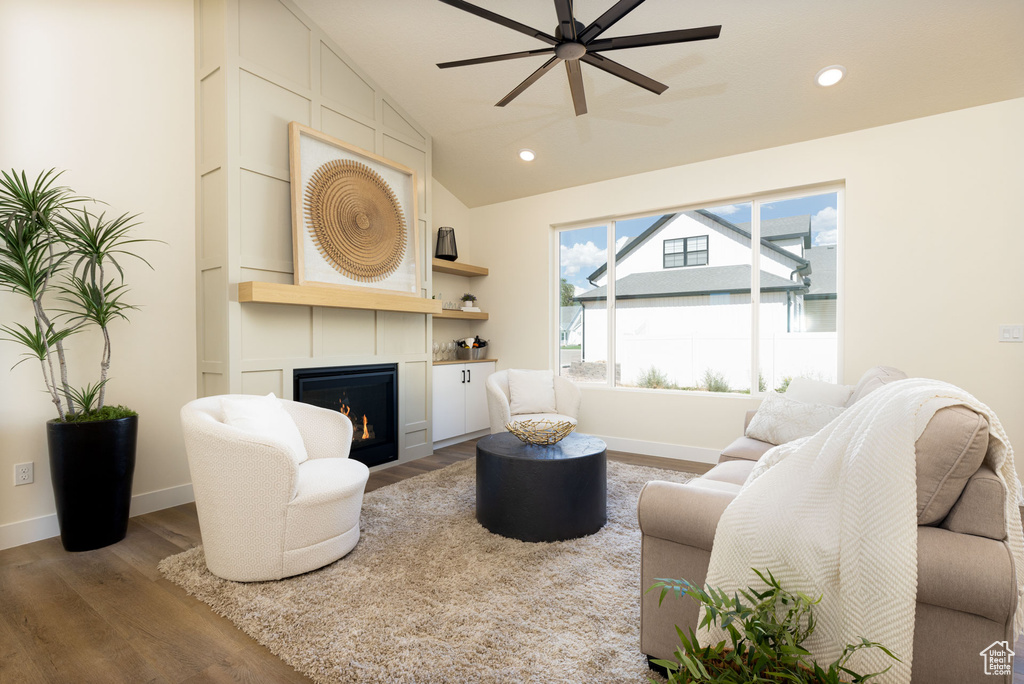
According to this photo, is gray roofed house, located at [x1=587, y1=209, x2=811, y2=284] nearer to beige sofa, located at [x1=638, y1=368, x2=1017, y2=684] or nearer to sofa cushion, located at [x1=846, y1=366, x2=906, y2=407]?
sofa cushion, located at [x1=846, y1=366, x2=906, y2=407]

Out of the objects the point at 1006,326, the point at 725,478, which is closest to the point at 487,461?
the point at 725,478

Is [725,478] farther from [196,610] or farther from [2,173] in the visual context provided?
[2,173]

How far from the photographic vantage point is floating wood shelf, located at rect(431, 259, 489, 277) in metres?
4.82

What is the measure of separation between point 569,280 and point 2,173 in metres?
4.15

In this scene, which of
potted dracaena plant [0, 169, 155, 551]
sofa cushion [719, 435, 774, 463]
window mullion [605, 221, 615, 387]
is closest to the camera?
potted dracaena plant [0, 169, 155, 551]

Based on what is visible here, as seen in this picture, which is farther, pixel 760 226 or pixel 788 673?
pixel 760 226

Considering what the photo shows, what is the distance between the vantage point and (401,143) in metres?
4.24

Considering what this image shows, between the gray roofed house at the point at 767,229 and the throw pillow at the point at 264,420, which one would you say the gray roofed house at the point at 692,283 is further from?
the throw pillow at the point at 264,420

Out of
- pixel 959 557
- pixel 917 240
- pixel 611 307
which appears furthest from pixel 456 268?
pixel 959 557

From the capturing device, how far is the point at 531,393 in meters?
4.15

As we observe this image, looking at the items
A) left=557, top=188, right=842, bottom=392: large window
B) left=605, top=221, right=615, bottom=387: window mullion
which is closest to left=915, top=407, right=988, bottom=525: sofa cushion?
left=557, top=188, right=842, bottom=392: large window

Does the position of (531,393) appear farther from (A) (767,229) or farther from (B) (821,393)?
(A) (767,229)

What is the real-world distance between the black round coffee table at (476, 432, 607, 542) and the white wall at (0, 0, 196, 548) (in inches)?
86.1

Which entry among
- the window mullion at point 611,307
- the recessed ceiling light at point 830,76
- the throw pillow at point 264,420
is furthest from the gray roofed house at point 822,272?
the throw pillow at point 264,420
